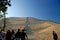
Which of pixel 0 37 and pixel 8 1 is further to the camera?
pixel 8 1

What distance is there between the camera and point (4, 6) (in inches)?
1187

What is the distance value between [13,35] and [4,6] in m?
13.3

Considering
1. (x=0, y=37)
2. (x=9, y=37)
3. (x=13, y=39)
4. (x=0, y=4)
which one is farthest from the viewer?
(x=0, y=4)

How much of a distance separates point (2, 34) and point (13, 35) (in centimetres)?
282

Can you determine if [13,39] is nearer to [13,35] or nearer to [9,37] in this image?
[13,35]

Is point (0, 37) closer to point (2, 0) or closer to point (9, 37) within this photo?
point (9, 37)

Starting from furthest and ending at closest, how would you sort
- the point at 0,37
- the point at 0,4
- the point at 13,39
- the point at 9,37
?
the point at 0,4 → the point at 13,39 → the point at 9,37 → the point at 0,37

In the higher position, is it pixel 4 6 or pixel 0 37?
pixel 4 6

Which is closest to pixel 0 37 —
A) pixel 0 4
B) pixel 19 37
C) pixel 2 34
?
pixel 2 34

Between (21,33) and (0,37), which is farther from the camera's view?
(21,33)

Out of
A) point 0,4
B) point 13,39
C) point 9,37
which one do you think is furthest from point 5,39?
point 0,4

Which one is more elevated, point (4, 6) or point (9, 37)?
point (4, 6)

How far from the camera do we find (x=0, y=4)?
30016 millimetres

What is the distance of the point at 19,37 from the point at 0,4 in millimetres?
14677
